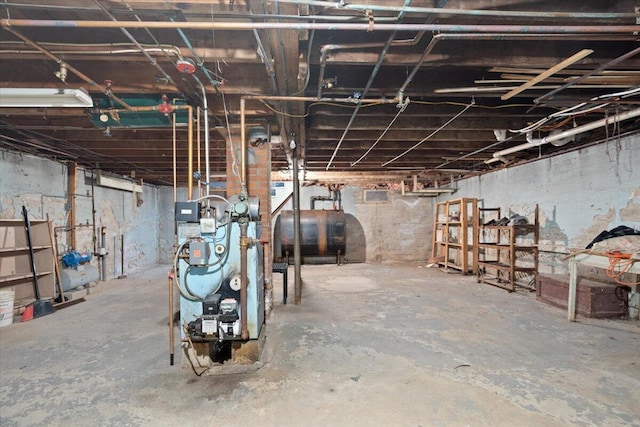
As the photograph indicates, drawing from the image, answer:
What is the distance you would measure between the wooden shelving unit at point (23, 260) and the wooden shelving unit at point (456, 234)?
6802mm

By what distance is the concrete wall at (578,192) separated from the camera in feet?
11.3

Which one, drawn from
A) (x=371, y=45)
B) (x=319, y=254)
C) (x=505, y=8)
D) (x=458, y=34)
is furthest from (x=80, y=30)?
(x=319, y=254)

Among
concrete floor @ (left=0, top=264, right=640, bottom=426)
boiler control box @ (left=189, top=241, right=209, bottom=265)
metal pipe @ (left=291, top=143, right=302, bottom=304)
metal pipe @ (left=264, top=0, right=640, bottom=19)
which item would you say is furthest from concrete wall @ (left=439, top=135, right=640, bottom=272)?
boiler control box @ (left=189, top=241, right=209, bottom=265)

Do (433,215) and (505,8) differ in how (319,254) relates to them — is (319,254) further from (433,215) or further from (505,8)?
(505,8)

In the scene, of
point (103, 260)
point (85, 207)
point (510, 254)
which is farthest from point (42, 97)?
point (510, 254)

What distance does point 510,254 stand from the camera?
4684mm

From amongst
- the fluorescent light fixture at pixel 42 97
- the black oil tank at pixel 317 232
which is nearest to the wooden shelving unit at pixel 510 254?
the black oil tank at pixel 317 232

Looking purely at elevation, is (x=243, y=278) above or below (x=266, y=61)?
below

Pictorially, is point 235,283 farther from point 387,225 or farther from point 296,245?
point 387,225

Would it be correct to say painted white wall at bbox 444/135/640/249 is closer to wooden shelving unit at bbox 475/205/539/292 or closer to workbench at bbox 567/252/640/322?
wooden shelving unit at bbox 475/205/539/292

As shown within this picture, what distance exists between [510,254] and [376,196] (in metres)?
3.71

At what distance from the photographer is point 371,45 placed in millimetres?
1952

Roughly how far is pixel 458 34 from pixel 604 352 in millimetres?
2813

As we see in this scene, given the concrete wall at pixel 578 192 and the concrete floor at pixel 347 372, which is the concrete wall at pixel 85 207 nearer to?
the concrete floor at pixel 347 372
